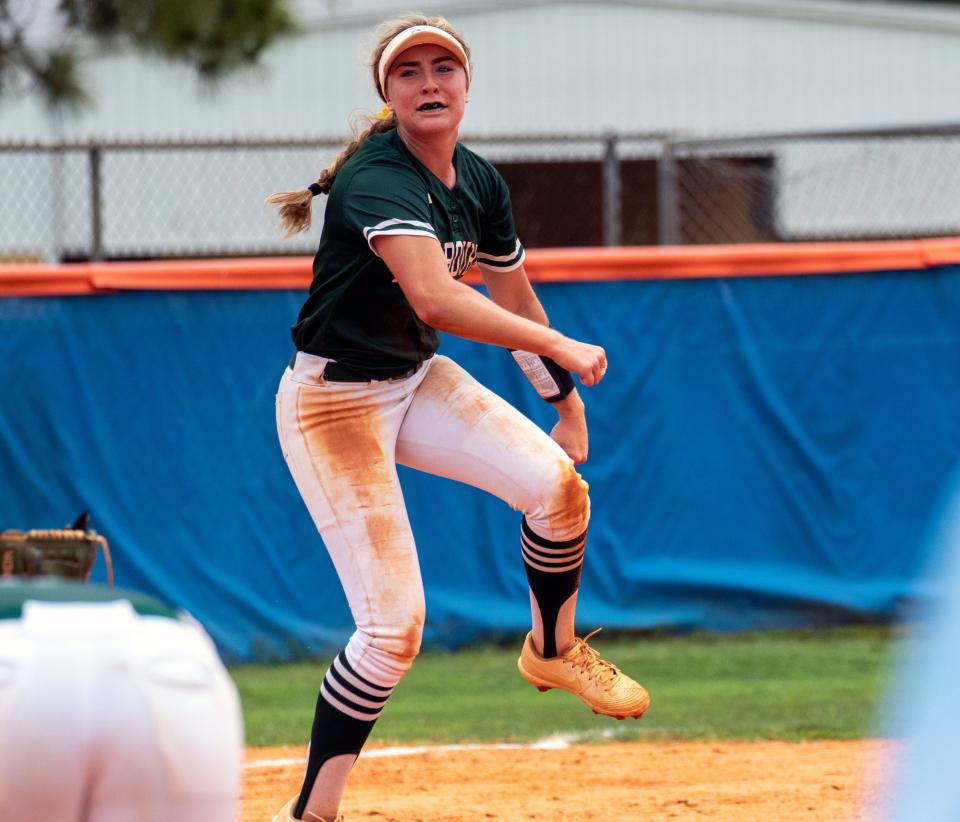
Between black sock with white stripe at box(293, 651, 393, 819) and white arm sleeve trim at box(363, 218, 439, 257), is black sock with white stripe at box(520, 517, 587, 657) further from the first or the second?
white arm sleeve trim at box(363, 218, 439, 257)

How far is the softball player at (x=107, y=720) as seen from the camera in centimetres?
203

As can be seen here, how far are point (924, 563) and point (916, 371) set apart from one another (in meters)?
1.08

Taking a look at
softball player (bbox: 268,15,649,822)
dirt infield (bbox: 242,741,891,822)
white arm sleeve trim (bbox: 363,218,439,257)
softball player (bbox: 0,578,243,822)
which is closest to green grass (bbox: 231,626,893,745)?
dirt infield (bbox: 242,741,891,822)

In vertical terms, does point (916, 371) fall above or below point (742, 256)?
below

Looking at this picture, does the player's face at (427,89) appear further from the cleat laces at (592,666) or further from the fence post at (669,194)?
the fence post at (669,194)

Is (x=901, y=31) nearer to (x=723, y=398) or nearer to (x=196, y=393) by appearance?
(x=723, y=398)

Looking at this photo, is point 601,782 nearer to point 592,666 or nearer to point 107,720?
point 592,666

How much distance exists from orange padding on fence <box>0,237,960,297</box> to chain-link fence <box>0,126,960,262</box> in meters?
1.52

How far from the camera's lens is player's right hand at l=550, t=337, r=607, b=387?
153 inches

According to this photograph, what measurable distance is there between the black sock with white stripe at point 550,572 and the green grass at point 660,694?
6.56 ft

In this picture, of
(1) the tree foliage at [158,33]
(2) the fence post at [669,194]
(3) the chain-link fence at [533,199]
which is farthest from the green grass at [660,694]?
(1) the tree foliage at [158,33]

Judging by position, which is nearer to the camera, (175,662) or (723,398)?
(175,662)

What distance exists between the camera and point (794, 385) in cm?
868

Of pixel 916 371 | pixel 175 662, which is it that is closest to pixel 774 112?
pixel 916 371
